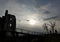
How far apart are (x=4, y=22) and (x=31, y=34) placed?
12139 mm

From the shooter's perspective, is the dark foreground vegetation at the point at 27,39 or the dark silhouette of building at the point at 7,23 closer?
the dark foreground vegetation at the point at 27,39

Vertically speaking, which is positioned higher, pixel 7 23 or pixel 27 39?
pixel 7 23

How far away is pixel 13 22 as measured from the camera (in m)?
44.2

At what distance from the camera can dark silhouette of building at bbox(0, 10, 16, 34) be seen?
41881 millimetres

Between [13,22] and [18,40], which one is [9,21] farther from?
[18,40]

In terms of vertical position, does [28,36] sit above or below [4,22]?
below

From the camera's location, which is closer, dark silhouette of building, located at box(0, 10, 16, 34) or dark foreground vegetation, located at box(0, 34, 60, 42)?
dark foreground vegetation, located at box(0, 34, 60, 42)

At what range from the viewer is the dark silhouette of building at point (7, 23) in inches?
1649

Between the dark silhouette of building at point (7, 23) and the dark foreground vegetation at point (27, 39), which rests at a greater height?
the dark silhouette of building at point (7, 23)

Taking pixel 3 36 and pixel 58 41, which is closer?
pixel 58 41

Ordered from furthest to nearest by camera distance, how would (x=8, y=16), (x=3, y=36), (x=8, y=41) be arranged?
(x=8, y=16) < (x=3, y=36) < (x=8, y=41)

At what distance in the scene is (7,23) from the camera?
42.4m

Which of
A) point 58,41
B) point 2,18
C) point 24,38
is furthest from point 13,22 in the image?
point 58,41

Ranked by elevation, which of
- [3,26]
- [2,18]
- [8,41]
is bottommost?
[8,41]
